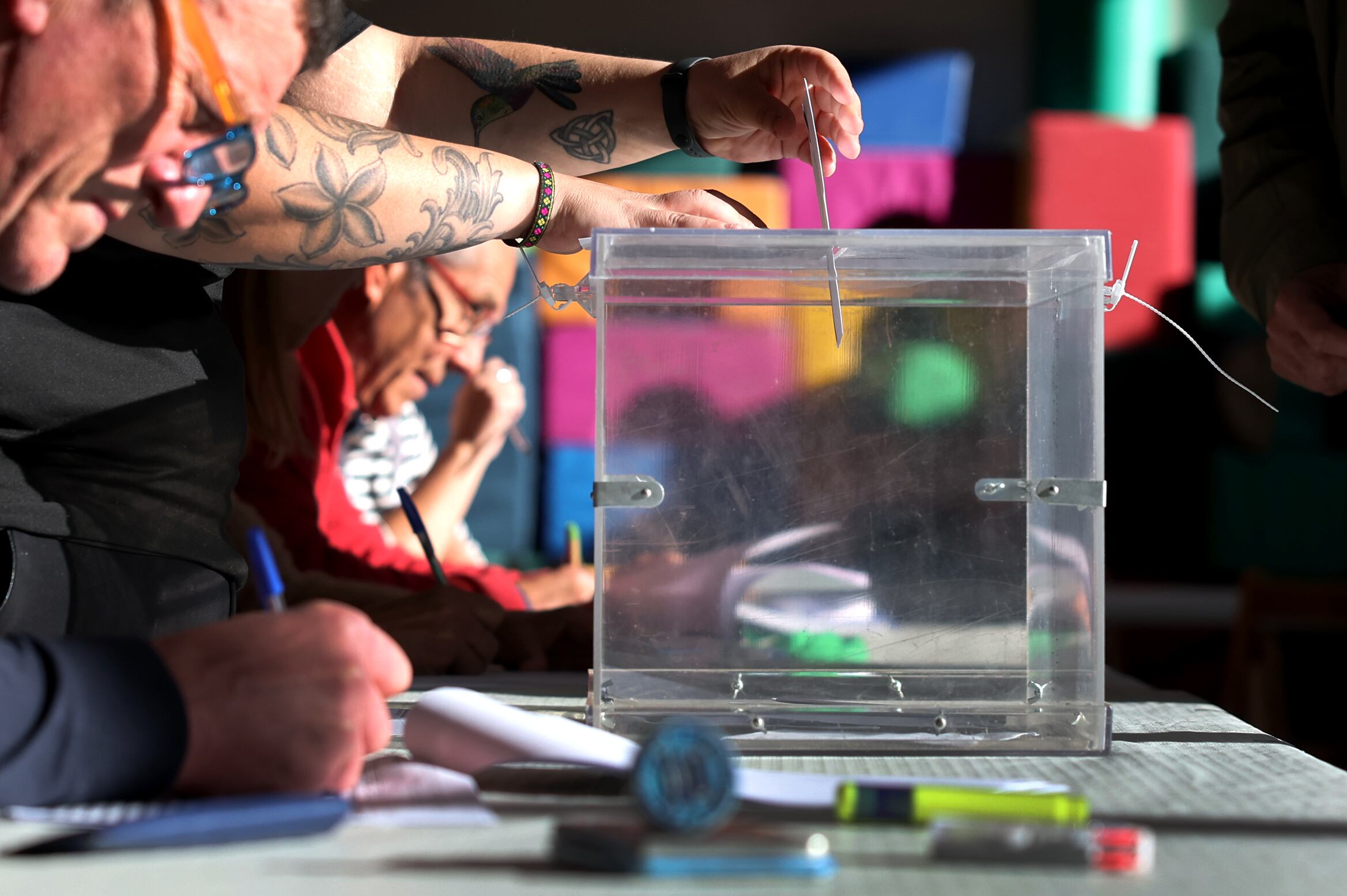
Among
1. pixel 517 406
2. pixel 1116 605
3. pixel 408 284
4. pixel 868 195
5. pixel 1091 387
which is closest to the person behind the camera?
pixel 1091 387

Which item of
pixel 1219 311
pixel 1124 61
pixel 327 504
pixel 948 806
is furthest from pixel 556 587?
pixel 1124 61

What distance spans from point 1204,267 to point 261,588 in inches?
128

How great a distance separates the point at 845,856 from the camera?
0.48m

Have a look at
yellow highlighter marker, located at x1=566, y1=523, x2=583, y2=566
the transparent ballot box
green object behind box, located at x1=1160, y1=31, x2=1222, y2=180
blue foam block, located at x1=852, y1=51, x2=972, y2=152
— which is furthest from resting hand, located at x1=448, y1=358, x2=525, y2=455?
green object behind box, located at x1=1160, y1=31, x2=1222, y2=180

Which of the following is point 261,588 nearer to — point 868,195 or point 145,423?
point 145,423

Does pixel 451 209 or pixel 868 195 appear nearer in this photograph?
pixel 451 209

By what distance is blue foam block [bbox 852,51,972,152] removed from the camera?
131 inches

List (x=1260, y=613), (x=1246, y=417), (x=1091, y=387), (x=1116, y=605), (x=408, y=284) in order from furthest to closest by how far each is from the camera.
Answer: (x=1246, y=417) → (x=1116, y=605) → (x=1260, y=613) → (x=408, y=284) → (x=1091, y=387)

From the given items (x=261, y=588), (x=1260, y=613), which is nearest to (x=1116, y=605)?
(x=1260, y=613)

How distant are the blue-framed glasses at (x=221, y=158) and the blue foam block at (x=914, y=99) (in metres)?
2.86

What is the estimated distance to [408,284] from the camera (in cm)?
196

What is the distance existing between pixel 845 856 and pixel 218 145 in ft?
1.60

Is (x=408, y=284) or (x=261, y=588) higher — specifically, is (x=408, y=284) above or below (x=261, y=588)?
above

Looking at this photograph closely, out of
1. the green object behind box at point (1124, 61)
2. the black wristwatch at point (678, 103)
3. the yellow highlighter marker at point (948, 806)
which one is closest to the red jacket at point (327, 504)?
the black wristwatch at point (678, 103)
